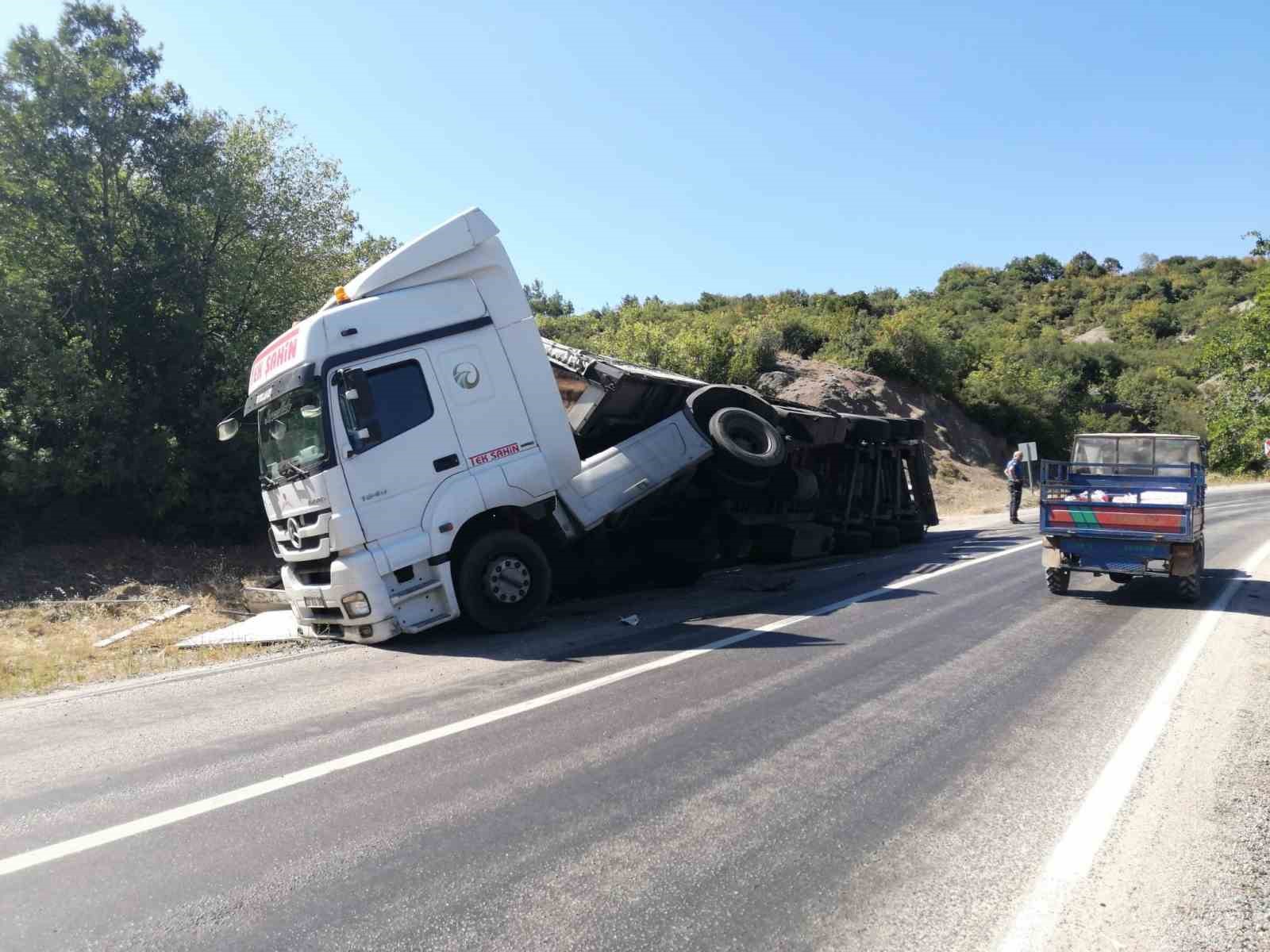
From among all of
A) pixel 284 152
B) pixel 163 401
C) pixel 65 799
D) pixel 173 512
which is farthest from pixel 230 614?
pixel 284 152

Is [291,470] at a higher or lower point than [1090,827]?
higher

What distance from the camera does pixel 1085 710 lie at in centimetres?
594

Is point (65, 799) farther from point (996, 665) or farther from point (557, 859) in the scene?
point (996, 665)

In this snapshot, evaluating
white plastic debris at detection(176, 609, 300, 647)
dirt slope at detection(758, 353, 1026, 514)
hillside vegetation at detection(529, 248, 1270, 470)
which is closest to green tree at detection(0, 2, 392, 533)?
white plastic debris at detection(176, 609, 300, 647)

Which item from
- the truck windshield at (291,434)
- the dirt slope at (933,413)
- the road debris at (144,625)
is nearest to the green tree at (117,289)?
the road debris at (144,625)

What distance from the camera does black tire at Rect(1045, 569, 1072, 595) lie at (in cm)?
1071

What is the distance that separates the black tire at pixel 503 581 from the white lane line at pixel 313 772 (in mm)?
1914

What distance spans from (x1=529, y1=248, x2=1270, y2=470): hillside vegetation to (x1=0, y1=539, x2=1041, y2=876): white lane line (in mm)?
23232

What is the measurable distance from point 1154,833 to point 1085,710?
1971mm

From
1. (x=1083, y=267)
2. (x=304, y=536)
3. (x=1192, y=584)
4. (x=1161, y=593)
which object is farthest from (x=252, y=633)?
(x=1083, y=267)

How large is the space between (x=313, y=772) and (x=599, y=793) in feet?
5.31

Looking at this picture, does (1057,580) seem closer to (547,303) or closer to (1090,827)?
(1090,827)

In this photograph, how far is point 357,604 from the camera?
304 inches

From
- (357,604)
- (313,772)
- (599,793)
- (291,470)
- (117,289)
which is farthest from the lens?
(117,289)
